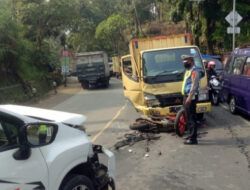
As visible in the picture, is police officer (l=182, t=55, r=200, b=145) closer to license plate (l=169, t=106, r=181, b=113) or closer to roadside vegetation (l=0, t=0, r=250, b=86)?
license plate (l=169, t=106, r=181, b=113)

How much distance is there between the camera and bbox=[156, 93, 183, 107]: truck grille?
885 centimetres

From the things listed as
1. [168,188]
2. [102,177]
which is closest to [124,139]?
[168,188]

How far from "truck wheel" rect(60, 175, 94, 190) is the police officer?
3788 millimetres

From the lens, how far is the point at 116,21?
46094mm

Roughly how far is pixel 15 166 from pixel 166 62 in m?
6.73

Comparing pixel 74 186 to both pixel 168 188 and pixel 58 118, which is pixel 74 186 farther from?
pixel 168 188

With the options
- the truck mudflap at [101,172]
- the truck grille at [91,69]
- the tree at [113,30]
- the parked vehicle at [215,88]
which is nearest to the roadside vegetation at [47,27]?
the truck grille at [91,69]

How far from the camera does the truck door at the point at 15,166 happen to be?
3.14m

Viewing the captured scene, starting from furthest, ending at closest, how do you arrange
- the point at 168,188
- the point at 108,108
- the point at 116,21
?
the point at 116,21, the point at 108,108, the point at 168,188

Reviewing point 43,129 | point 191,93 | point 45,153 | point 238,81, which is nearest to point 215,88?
point 238,81

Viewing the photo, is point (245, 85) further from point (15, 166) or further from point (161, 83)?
point (15, 166)

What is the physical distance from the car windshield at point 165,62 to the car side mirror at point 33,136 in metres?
5.71

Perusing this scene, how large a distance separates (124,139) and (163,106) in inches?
51.7

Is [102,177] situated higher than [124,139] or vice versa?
[102,177]
